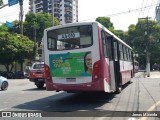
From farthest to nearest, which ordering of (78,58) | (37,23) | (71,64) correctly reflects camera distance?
(37,23), (71,64), (78,58)

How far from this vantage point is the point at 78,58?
40.7 feet

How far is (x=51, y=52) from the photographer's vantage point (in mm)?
13062

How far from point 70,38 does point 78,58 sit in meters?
0.96

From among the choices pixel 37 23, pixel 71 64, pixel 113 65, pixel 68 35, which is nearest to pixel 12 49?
pixel 37 23

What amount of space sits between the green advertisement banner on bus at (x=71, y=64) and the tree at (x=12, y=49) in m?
33.5

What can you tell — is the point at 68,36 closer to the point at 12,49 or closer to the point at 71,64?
the point at 71,64

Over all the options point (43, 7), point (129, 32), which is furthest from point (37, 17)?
point (43, 7)

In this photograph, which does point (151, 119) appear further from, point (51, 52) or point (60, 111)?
point (51, 52)

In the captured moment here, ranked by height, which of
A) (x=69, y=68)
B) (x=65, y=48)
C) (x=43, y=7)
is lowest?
(x=69, y=68)

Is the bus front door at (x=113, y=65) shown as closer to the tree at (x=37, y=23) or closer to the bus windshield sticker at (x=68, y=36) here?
the bus windshield sticker at (x=68, y=36)

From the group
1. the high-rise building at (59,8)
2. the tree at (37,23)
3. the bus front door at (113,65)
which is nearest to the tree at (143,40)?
the tree at (37,23)

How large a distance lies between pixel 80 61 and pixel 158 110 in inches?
140

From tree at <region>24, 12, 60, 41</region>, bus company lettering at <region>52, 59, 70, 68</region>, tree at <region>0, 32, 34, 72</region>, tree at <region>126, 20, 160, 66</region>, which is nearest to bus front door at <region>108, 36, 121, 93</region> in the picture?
bus company lettering at <region>52, 59, 70, 68</region>

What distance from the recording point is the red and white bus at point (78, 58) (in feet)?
39.7
